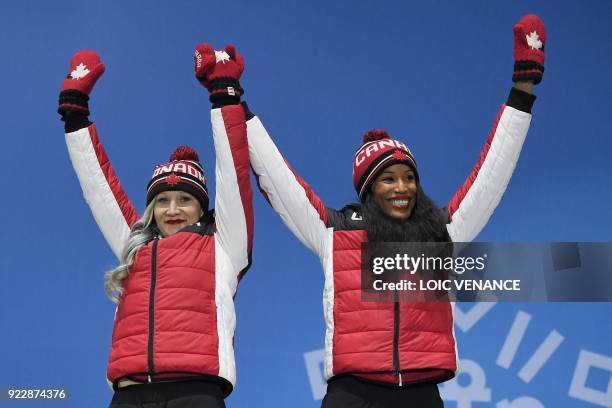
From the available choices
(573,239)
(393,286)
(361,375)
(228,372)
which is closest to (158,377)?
(228,372)

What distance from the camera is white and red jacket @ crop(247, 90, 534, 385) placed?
1679 mm

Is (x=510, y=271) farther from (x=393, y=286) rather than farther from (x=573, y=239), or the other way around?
(x=393, y=286)

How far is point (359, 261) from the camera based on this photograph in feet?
5.89

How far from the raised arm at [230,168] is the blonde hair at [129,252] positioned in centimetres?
19

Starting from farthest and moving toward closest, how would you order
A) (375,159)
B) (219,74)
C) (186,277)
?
(375,159) < (219,74) < (186,277)

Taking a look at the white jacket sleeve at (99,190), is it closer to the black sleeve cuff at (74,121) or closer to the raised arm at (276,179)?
the black sleeve cuff at (74,121)

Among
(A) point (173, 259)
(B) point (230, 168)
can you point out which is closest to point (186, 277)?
(A) point (173, 259)

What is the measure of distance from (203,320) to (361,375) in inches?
15.3

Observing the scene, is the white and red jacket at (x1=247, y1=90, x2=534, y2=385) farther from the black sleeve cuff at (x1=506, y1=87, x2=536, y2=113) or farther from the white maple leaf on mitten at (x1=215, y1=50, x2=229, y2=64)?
the white maple leaf on mitten at (x1=215, y1=50, x2=229, y2=64)

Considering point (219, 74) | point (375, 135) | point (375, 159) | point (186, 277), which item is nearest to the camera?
point (186, 277)

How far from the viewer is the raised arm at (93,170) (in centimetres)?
192

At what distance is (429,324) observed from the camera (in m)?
1.72

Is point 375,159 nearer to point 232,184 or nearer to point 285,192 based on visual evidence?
point 285,192

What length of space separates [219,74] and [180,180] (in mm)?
304
